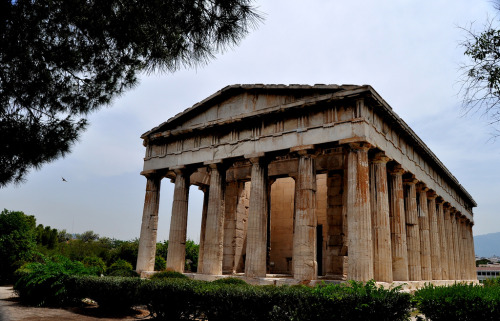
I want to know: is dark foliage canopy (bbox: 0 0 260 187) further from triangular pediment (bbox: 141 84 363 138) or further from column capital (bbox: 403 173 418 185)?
column capital (bbox: 403 173 418 185)

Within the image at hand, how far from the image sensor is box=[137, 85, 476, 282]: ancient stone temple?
1603cm

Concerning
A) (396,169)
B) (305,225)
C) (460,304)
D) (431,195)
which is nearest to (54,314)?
(305,225)

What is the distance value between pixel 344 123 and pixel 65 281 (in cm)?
1285

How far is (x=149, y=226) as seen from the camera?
21.8 m

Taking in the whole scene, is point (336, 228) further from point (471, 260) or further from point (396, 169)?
point (471, 260)

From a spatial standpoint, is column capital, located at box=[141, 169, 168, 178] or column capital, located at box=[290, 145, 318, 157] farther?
column capital, located at box=[141, 169, 168, 178]

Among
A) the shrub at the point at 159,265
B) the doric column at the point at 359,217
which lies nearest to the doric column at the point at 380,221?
the doric column at the point at 359,217

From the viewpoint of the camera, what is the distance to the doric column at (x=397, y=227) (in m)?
17.8

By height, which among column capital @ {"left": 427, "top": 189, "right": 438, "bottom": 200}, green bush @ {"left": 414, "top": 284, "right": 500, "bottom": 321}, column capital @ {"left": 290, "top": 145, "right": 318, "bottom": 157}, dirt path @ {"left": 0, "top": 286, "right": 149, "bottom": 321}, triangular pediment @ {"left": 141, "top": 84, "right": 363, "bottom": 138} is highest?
triangular pediment @ {"left": 141, "top": 84, "right": 363, "bottom": 138}

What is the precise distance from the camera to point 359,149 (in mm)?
15906

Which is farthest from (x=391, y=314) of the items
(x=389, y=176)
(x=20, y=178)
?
(x=389, y=176)

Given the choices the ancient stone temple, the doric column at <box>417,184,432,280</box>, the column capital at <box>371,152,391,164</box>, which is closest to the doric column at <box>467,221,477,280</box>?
the ancient stone temple

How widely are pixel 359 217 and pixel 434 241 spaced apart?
1165 cm

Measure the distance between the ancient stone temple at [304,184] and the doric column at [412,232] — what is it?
0.05m
